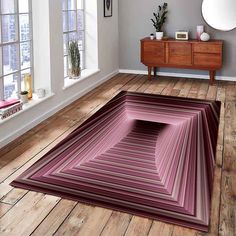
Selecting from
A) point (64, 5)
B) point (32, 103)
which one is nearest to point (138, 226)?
point (32, 103)

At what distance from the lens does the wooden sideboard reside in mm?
5766

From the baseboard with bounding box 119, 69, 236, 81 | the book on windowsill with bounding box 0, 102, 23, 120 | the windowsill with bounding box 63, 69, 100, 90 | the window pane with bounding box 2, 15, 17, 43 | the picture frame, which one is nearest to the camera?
the book on windowsill with bounding box 0, 102, 23, 120

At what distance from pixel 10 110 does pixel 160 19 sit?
138 inches

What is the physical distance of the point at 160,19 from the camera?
6.25m

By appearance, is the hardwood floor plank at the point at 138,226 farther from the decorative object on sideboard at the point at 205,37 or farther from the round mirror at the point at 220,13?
the round mirror at the point at 220,13

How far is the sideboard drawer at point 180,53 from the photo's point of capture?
589cm

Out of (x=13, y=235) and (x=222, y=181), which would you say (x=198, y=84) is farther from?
(x=13, y=235)

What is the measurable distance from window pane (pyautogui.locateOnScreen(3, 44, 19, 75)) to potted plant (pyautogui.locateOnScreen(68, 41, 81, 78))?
3.86 feet

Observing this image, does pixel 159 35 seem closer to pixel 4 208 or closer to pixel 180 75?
pixel 180 75

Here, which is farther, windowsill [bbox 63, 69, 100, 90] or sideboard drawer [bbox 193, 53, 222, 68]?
sideboard drawer [bbox 193, 53, 222, 68]

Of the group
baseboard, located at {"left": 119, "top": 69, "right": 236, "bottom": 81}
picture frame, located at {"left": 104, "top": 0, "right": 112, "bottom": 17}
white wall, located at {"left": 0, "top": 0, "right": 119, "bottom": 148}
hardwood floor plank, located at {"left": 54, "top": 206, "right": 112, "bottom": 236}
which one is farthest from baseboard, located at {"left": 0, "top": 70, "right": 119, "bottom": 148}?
hardwood floor plank, located at {"left": 54, "top": 206, "right": 112, "bottom": 236}

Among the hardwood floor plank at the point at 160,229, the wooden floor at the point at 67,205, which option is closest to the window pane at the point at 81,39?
the wooden floor at the point at 67,205

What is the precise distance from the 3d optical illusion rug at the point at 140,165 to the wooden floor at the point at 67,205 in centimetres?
7

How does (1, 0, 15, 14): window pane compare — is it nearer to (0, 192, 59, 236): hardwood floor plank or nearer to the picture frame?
(0, 192, 59, 236): hardwood floor plank
